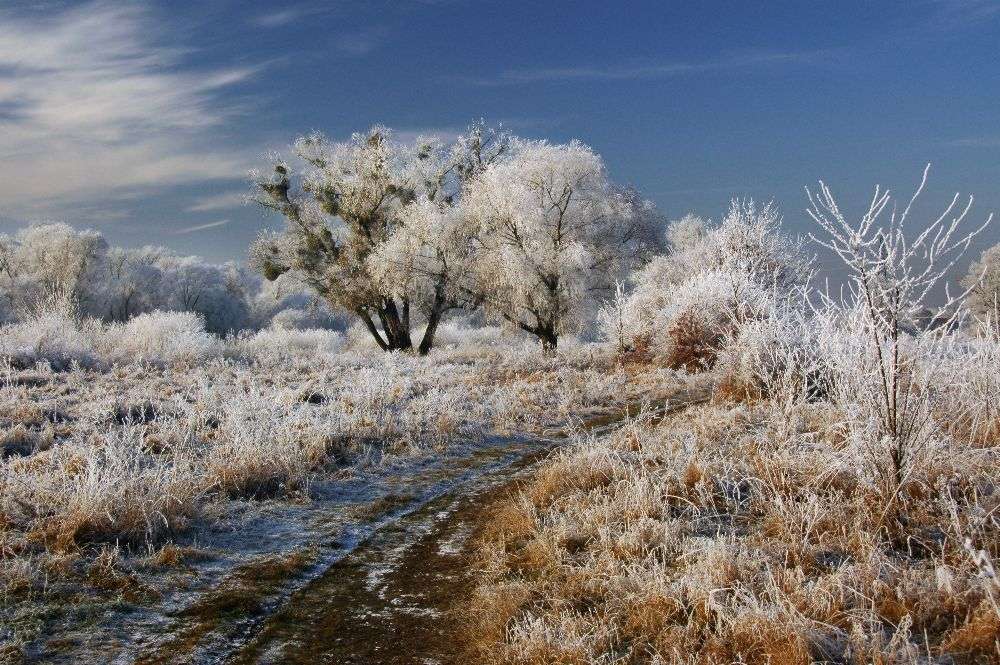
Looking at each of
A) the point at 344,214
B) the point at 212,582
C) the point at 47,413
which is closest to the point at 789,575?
the point at 212,582

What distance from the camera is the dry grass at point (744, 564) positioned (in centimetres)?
431

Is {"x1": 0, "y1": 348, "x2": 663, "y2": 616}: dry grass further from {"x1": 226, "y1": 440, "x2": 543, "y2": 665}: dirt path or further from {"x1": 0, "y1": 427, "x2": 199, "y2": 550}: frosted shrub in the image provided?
{"x1": 226, "y1": 440, "x2": 543, "y2": 665}: dirt path

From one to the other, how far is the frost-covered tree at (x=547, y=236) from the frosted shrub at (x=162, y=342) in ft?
35.5

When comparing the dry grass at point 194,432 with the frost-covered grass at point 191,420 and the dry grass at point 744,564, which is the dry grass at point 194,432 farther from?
the dry grass at point 744,564

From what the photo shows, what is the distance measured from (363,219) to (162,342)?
1166cm

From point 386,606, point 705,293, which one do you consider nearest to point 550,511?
point 386,606

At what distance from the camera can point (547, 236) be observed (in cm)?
2823

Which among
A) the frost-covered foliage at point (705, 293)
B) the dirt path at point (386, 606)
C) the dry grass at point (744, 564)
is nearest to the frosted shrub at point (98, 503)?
the dirt path at point (386, 606)

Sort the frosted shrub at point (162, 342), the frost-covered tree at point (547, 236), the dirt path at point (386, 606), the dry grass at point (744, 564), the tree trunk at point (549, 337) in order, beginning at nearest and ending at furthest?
the dry grass at point (744, 564) < the dirt path at point (386, 606) < the frosted shrub at point (162, 342) < the frost-covered tree at point (547, 236) < the tree trunk at point (549, 337)

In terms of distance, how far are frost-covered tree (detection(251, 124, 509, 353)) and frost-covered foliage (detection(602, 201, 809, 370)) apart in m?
8.58

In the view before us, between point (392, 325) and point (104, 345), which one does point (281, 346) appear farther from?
point (104, 345)

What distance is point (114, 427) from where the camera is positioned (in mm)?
11242

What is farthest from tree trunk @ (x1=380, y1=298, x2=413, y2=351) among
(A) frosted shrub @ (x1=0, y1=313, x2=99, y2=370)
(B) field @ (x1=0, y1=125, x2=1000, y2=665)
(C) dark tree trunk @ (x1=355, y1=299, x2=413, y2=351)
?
(B) field @ (x1=0, y1=125, x2=1000, y2=665)

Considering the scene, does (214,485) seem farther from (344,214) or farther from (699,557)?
(344,214)
